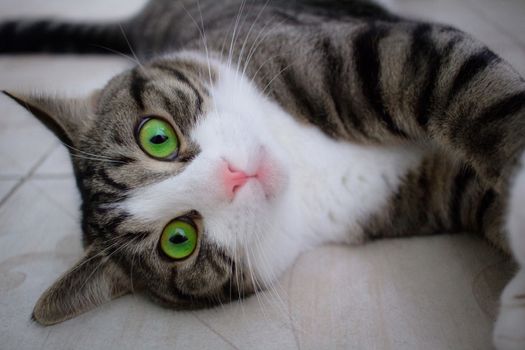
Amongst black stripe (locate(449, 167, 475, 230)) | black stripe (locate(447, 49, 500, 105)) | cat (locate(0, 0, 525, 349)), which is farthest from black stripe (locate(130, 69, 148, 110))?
black stripe (locate(449, 167, 475, 230))

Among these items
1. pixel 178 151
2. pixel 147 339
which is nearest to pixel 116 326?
pixel 147 339

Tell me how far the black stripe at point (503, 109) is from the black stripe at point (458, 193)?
0.99ft

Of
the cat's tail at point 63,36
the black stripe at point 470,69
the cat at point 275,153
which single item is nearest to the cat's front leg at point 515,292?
the cat at point 275,153

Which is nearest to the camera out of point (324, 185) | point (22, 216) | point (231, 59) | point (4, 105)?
point (324, 185)

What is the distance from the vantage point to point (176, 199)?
107 cm

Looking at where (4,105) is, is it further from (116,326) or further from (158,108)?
(116,326)

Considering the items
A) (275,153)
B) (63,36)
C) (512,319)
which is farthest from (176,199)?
(63,36)

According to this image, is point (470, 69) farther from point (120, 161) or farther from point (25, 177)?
→ point (25, 177)

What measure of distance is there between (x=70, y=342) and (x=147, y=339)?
211 mm

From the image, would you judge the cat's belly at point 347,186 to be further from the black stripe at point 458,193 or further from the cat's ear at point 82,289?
the cat's ear at point 82,289

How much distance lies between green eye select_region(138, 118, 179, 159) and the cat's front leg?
843 millimetres

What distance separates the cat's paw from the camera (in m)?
0.81

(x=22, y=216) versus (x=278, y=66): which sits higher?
(x=278, y=66)

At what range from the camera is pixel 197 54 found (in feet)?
4.96
